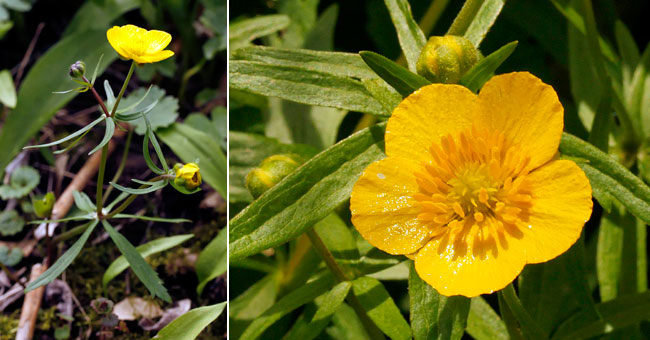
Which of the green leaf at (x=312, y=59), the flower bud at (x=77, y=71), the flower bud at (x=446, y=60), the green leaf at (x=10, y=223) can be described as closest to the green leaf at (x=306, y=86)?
the green leaf at (x=312, y=59)

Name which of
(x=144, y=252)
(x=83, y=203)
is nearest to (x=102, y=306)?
(x=144, y=252)

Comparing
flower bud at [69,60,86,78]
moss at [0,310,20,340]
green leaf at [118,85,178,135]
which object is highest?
flower bud at [69,60,86,78]

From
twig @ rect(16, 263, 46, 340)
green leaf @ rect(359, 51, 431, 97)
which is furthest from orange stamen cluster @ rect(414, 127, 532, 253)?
twig @ rect(16, 263, 46, 340)

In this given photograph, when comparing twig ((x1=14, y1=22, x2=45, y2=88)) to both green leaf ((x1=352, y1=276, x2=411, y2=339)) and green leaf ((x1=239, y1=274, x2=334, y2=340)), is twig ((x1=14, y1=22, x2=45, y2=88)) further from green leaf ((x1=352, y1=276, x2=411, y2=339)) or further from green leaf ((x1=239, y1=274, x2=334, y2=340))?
green leaf ((x1=352, y1=276, x2=411, y2=339))

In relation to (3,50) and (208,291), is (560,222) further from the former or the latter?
(3,50)

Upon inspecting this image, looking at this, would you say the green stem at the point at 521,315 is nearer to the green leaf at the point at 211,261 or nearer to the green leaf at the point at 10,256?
the green leaf at the point at 211,261

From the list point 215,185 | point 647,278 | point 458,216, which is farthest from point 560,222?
point 215,185

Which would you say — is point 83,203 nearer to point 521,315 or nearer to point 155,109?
point 155,109
